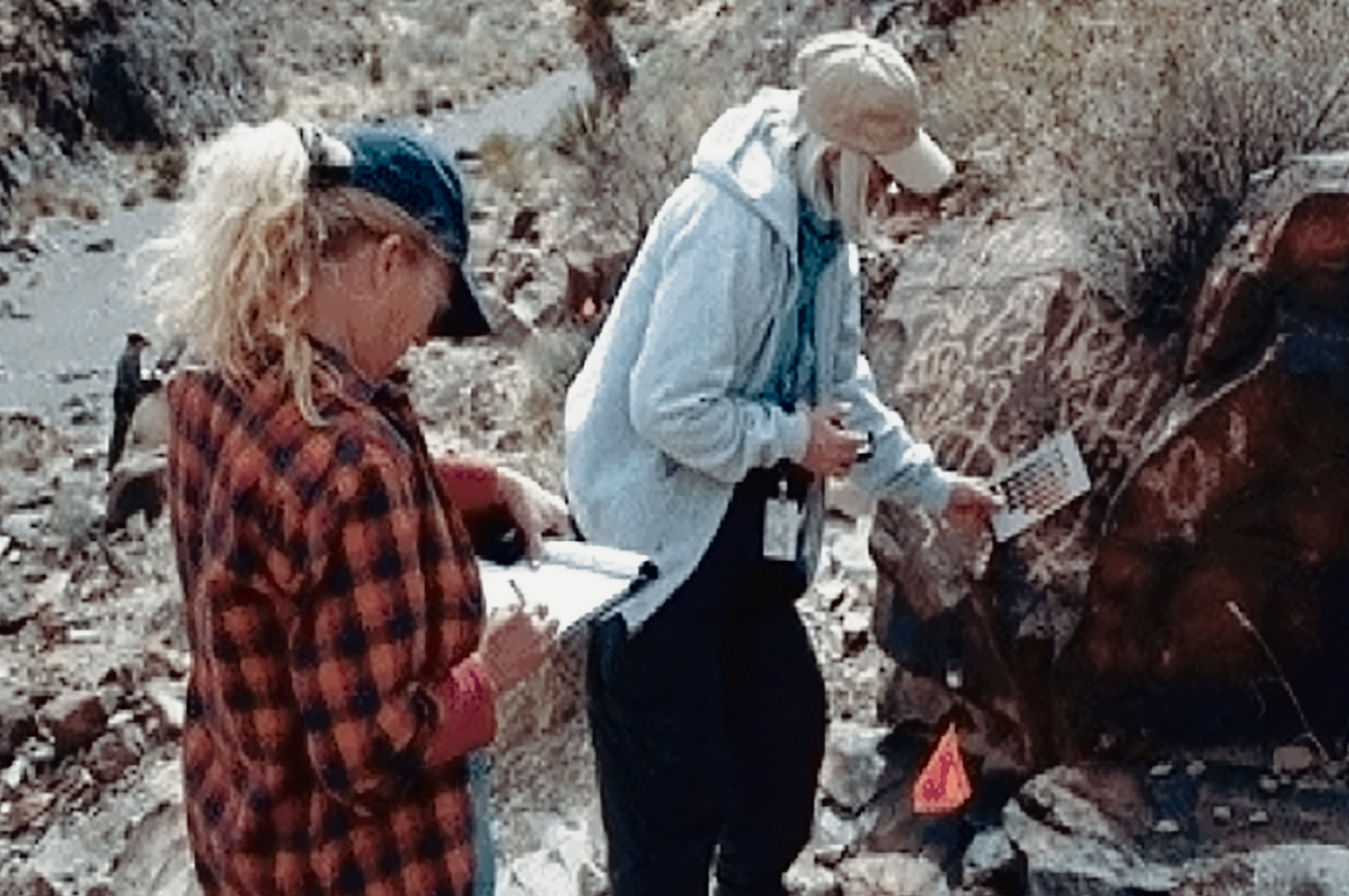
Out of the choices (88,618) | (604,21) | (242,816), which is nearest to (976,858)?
(242,816)

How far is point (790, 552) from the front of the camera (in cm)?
312

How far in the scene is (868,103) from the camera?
2.82m

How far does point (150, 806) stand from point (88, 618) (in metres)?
2.52

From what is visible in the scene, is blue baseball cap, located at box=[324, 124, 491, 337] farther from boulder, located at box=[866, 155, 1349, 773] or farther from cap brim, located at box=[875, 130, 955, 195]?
boulder, located at box=[866, 155, 1349, 773]

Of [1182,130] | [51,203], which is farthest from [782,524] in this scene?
[51,203]

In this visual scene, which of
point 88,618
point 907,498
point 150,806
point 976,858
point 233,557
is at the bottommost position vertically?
point 88,618

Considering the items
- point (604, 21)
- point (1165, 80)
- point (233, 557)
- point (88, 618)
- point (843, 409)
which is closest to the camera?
point (233, 557)

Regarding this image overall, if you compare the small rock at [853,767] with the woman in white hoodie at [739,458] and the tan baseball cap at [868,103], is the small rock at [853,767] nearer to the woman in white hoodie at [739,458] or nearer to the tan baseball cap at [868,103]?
the woman in white hoodie at [739,458]

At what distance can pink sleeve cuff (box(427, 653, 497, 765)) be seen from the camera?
222cm

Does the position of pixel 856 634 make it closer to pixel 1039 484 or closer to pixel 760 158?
pixel 1039 484

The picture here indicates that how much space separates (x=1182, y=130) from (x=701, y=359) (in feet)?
5.71

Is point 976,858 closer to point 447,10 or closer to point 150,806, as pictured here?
point 150,806

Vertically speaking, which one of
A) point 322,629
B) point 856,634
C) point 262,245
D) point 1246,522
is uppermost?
→ point 262,245

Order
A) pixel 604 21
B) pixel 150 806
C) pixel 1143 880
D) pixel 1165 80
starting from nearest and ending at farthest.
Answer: pixel 1143 880 < pixel 1165 80 < pixel 150 806 < pixel 604 21
